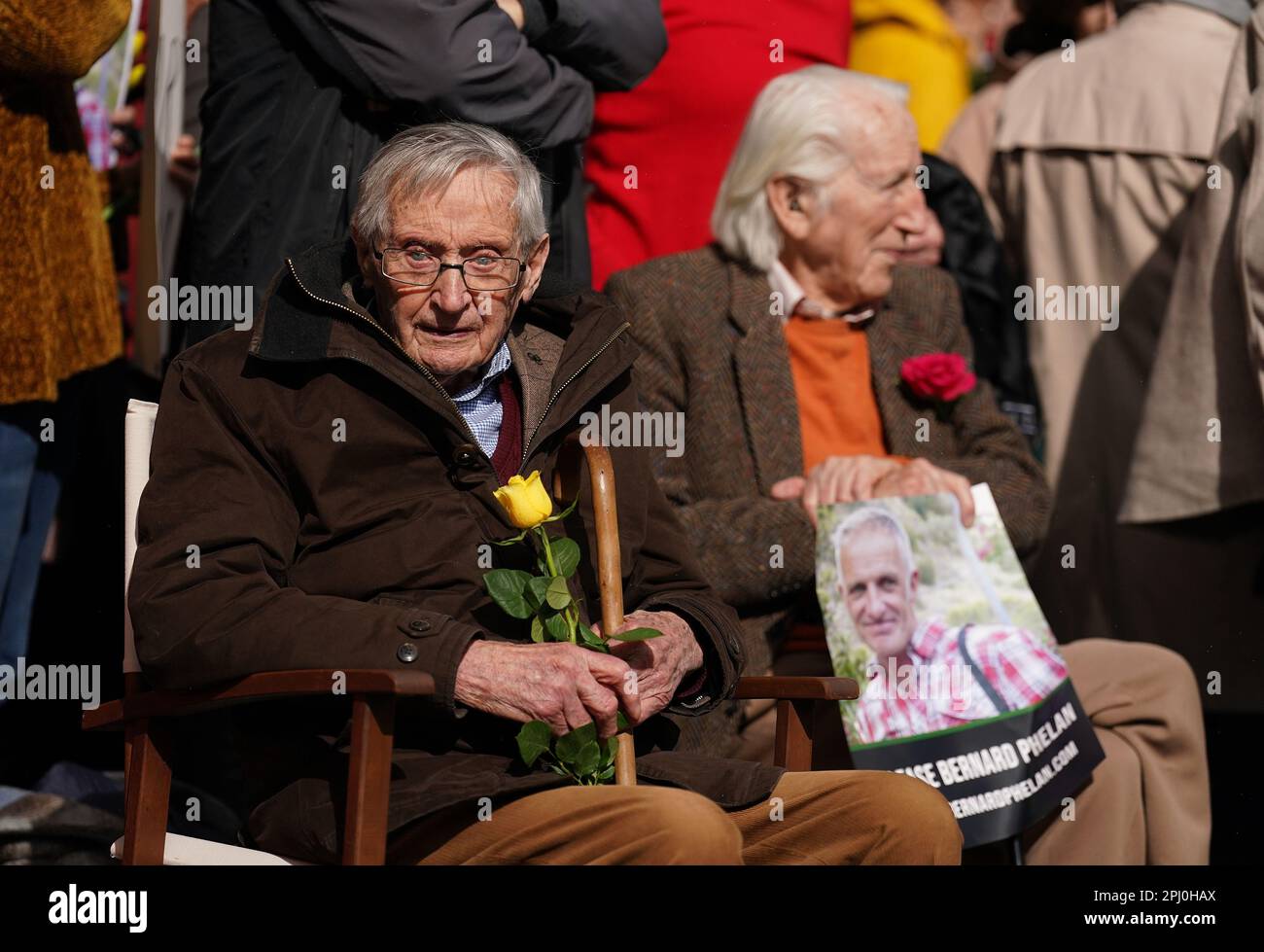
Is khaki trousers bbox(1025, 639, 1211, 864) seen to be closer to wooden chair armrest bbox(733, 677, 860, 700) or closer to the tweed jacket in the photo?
the tweed jacket

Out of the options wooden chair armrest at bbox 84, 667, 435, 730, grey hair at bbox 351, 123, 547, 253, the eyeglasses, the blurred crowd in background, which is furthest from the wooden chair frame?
the blurred crowd in background

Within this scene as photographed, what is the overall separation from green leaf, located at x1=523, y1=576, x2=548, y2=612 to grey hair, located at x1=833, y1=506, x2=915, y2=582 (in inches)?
46.6

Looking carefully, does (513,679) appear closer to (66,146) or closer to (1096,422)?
(66,146)

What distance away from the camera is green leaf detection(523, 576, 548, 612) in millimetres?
3365

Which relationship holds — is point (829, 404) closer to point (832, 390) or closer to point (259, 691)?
point (832, 390)

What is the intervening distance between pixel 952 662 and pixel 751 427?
819 mm

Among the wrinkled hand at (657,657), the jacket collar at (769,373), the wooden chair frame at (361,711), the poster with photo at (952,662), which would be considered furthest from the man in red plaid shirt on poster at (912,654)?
the wrinkled hand at (657,657)

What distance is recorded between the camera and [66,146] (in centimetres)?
446

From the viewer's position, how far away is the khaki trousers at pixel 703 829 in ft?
10.3

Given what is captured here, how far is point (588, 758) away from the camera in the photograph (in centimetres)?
333

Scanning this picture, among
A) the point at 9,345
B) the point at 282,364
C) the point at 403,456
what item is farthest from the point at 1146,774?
the point at 9,345

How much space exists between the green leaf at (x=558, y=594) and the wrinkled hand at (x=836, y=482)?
124cm

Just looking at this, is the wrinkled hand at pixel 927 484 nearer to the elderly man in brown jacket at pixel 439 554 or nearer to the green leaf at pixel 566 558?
the elderly man in brown jacket at pixel 439 554

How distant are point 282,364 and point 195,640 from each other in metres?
0.60
